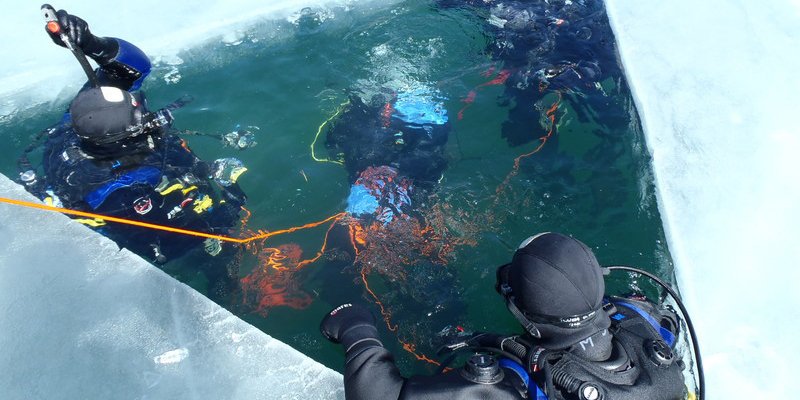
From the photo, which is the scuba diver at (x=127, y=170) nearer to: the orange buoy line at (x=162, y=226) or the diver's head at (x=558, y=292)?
the orange buoy line at (x=162, y=226)

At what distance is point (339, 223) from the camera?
4.38 meters

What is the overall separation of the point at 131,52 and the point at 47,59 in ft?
9.82

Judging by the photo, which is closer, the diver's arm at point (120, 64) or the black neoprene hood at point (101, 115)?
the black neoprene hood at point (101, 115)

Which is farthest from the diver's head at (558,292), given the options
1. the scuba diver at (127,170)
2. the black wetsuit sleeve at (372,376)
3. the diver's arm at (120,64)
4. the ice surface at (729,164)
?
the diver's arm at (120,64)

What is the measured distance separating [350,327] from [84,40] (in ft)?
9.78

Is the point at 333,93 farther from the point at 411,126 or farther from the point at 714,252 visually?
the point at 714,252

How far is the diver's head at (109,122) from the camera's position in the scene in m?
3.17

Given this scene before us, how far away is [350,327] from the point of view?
8.37 ft

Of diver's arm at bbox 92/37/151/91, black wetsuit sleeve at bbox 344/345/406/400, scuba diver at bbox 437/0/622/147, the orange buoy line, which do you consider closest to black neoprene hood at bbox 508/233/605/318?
black wetsuit sleeve at bbox 344/345/406/400

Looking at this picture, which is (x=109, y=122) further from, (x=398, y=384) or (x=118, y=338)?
(x=398, y=384)

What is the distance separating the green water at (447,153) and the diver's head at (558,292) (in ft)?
5.32

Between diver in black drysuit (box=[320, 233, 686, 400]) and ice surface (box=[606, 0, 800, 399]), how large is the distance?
1614 mm

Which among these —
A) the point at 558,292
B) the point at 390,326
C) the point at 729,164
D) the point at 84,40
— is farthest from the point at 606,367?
the point at 84,40

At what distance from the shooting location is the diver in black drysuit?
1957 mm
